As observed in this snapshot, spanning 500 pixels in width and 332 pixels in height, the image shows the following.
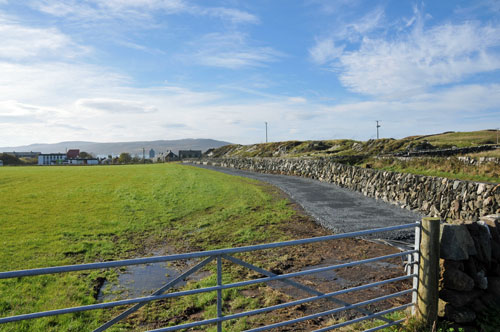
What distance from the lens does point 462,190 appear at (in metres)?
15.0

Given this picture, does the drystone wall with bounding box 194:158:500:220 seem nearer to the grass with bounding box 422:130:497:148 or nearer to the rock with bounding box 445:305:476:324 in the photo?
the rock with bounding box 445:305:476:324

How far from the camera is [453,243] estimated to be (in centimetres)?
559

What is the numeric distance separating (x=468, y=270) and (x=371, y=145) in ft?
216

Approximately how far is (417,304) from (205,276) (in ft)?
19.0

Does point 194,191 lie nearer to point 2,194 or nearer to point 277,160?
point 2,194

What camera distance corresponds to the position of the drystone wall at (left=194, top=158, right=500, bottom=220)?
13.8 metres

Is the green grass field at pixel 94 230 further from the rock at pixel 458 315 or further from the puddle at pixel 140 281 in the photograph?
the rock at pixel 458 315

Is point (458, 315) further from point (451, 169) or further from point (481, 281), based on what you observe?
point (451, 169)

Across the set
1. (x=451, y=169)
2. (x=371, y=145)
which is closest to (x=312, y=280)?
(x=451, y=169)

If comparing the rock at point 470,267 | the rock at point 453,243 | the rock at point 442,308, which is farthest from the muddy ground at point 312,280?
the rock at point 453,243

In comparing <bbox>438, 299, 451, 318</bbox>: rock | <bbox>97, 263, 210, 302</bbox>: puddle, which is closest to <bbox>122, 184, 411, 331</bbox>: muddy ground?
→ <bbox>97, 263, 210, 302</bbox>: puddle

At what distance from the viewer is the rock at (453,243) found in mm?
5578

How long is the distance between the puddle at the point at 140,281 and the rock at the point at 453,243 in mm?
6340

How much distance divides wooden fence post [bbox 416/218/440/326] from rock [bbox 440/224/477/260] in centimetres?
30
